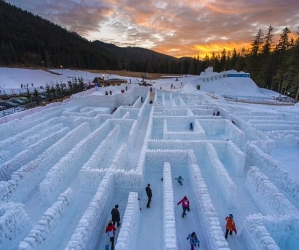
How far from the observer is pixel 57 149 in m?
10.9

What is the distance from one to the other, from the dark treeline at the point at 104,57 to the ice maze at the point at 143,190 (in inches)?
1132

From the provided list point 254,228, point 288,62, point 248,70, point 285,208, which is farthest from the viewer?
point 248,70

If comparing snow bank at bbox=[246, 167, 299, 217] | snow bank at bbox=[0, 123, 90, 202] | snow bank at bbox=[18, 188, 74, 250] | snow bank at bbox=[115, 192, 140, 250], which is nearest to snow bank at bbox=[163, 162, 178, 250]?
snow bank at bbox=[115, 192, 140, 250]

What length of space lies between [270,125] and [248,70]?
136 feet

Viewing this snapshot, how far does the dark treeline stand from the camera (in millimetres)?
39466

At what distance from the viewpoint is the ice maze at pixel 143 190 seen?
5.66 meters

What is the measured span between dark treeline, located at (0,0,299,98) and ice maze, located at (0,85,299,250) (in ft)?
94.4

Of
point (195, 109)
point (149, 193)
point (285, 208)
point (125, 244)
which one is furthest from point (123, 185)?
point (195, 109)

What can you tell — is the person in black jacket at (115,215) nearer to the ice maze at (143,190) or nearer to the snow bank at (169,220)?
the ice maze at (143,190)

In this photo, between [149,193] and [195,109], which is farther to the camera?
[195,109]

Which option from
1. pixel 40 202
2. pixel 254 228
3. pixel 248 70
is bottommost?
pixel 40 202

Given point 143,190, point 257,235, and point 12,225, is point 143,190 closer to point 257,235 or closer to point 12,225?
point 257,235

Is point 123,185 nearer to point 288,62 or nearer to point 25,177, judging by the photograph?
point 25,177

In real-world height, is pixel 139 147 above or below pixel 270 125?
below
